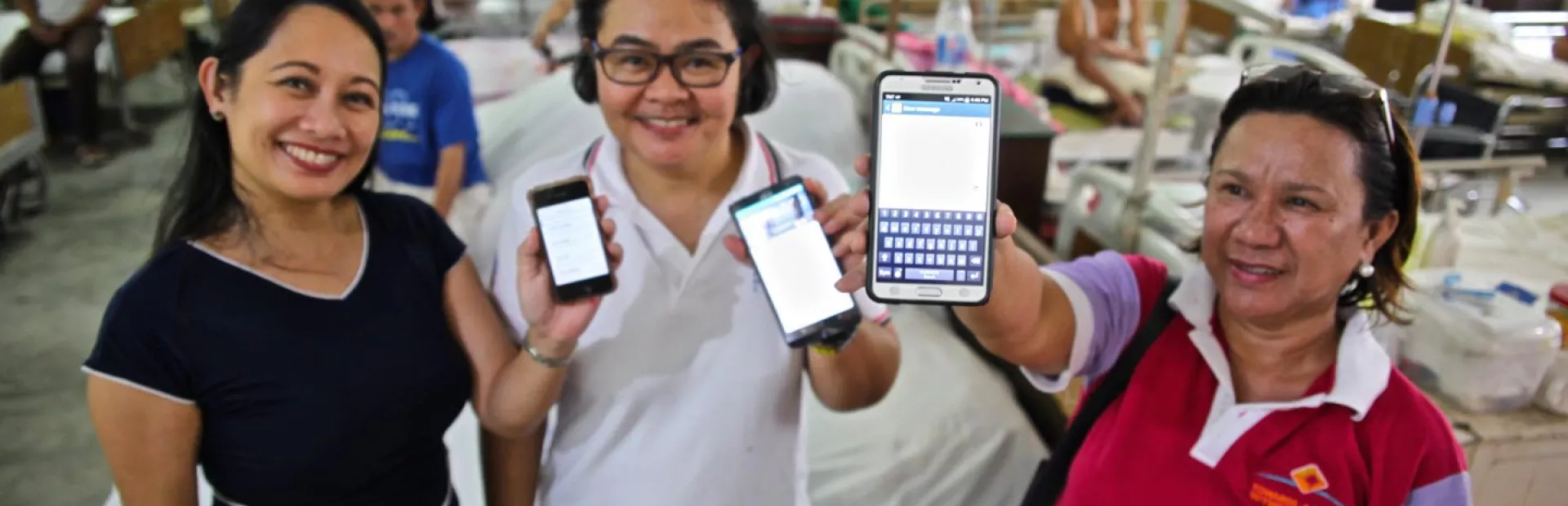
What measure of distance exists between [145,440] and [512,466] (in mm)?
397

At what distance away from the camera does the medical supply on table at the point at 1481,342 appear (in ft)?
4.83

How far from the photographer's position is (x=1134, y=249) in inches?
77.0

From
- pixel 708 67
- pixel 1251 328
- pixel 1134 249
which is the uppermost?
pixel 708 67

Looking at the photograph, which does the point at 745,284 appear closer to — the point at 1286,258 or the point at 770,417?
the point at 770,417

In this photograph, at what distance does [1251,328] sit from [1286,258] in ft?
0.36

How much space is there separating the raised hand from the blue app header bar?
1.07 ft

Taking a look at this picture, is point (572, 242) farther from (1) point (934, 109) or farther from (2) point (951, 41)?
(2) point (951, 41)

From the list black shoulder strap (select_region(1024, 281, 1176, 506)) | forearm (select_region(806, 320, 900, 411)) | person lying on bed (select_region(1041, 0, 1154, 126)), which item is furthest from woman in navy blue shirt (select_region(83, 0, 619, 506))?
person lying on bed (select_region(1041, 0, 1154, 126))

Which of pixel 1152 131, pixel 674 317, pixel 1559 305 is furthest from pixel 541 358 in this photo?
pixel 1559 305

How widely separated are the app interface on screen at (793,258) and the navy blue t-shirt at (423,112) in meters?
1.48

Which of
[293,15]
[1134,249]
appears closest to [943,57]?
[1134,249]

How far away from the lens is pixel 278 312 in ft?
3.24

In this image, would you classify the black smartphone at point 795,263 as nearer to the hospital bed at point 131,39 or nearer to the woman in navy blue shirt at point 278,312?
the woman in navy blue shirt at point 278,312

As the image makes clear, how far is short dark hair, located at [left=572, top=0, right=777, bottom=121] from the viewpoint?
1.15m
